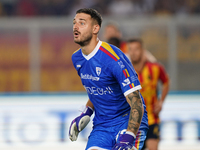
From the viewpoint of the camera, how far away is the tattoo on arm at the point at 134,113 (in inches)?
109

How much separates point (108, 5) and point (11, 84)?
347 centimetres

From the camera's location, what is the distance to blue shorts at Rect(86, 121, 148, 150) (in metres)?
2.96

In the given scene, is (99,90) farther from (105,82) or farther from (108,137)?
(108,137)

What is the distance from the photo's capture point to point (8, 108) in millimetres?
6574

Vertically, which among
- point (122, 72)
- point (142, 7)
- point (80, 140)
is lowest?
point (80, 140)

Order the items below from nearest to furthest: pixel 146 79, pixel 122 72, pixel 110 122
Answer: pixel 122 72, pixel 110 122, pixel 146 79

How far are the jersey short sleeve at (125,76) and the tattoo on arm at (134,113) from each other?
0.05 metres

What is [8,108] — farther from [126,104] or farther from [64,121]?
[126,104]

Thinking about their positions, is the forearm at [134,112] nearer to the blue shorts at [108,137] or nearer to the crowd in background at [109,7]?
the blue shorts at [108,137]

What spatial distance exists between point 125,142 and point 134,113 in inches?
9.3

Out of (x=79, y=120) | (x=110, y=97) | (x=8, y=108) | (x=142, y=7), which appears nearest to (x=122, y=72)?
(x=110, y=97)

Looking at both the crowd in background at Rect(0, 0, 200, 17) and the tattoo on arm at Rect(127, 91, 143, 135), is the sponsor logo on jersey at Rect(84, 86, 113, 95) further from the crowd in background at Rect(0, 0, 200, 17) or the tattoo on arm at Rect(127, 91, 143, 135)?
the crowd in background at Rect(0, 0, 200, 17)

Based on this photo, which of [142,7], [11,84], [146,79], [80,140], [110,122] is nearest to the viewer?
[110,122]

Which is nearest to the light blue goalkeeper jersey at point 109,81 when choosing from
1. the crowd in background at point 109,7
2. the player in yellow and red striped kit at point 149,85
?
the player in yellow and red striped kit at point 149,85
